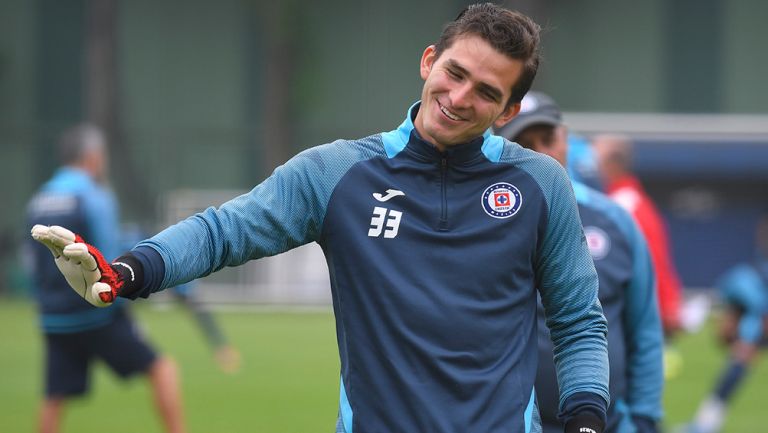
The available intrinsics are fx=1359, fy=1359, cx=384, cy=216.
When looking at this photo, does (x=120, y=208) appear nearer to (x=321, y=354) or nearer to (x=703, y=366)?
(x=321, y=354)

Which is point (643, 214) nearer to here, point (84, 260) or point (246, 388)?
point (246, 388)

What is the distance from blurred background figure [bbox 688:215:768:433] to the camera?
405 inches

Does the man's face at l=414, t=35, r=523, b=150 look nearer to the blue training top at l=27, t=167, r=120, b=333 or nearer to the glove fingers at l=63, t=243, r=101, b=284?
the glove fingers at l=63, t=243, r=101, b=284

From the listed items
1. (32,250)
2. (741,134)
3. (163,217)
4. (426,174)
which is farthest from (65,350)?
(163,217)

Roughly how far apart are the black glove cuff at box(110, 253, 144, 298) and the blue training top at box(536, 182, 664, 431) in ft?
7.06

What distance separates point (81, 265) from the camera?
116 inches

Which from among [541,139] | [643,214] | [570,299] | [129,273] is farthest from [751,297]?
[129,273]

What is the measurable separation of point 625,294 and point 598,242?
21 centimetres

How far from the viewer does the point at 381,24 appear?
36875 mm

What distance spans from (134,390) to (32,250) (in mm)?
4002

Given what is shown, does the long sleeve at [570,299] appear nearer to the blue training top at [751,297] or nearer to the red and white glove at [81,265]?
the red and white glove at [81,265]

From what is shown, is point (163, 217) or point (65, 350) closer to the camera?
point (65, 350)

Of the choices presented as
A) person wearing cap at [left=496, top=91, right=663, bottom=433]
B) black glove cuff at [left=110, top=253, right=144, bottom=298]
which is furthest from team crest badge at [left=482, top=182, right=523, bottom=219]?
person wearing cap at [left=496, top=91, right=663, bottom=433]

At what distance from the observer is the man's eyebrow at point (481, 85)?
3.39 metres
